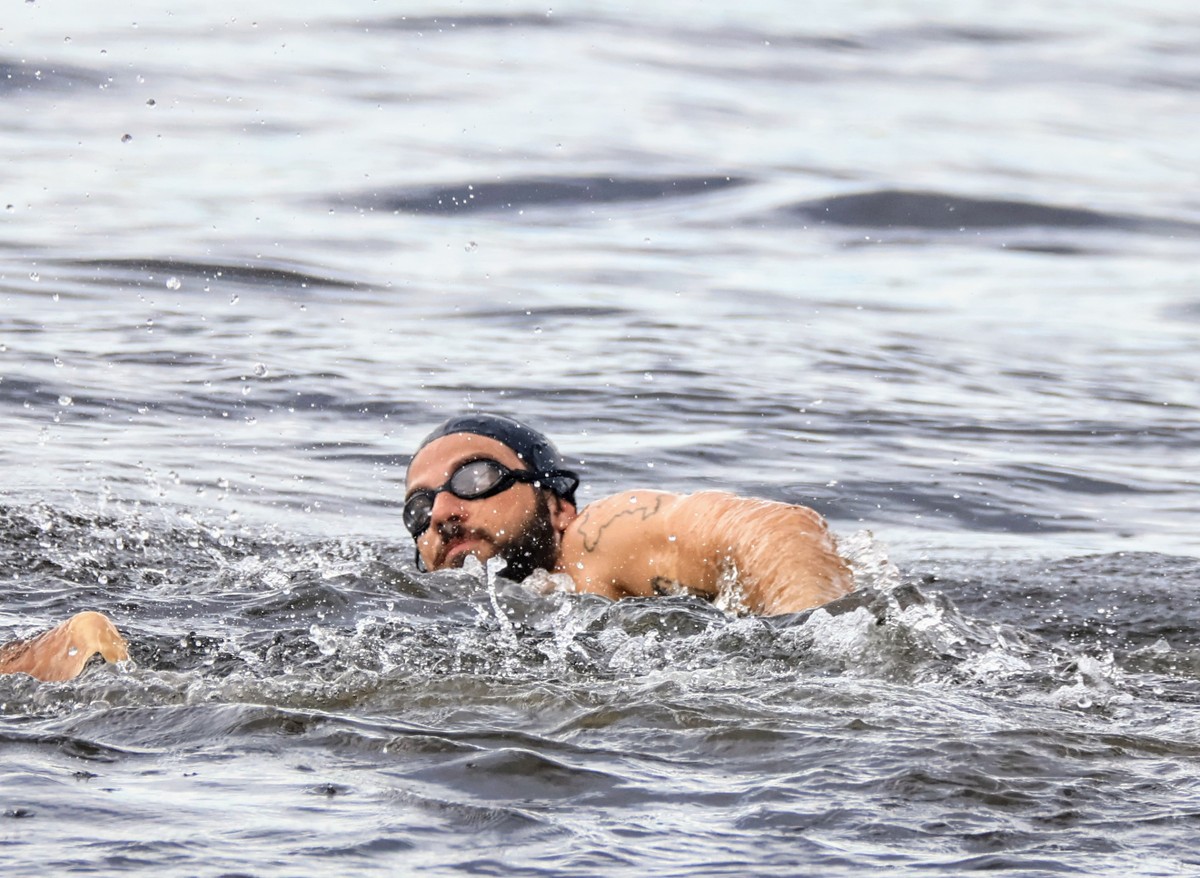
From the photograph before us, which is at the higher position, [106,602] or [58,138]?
[58,138]

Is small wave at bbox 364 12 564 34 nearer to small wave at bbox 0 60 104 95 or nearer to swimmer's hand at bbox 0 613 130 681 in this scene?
small wave at bbox 0 60 104 95

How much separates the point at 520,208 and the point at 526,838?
12799 mm

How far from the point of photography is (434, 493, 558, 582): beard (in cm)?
698

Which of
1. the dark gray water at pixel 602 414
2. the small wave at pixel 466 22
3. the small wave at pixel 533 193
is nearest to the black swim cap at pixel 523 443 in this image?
the dark gray water at pixel 602 414

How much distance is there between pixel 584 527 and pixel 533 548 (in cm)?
22

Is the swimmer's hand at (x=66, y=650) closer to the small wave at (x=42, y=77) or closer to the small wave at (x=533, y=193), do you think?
the small wave at (x=533, y=193)

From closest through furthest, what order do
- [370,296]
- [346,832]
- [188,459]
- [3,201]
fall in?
[346,832]
[188,459]
[370,296]
[3,201]

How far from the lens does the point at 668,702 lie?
480cm

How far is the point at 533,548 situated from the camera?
7.04m

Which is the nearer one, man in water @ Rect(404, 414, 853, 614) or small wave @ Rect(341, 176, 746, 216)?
man in water @ Rect(404, 414, 853, 614)

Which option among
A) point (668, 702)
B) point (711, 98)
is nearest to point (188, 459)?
point (668, 702)

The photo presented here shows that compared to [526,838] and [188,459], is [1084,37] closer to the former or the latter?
[188,459]

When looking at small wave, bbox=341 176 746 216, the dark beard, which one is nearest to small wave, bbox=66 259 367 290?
small wave, bbox=341 176 746 216

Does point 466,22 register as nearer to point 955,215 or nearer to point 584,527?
point 955,215
